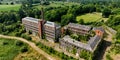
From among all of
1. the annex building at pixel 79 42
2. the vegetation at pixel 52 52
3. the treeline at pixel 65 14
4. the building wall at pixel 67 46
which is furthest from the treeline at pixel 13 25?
the annex building at pixel 79 42

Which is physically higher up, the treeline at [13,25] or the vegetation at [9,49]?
the treeline at [13,25]

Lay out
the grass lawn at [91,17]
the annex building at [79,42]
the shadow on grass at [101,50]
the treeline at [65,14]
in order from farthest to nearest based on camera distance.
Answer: the grass lawn at [91,17] < the treeline at [65,14] < the shadow on grass at [101,50] < the annex building at [79,42]

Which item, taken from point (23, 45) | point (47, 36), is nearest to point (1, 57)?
point (23, 45)

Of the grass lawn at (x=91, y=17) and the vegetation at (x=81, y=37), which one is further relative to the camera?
the grass lawn at (x=91, y=17)

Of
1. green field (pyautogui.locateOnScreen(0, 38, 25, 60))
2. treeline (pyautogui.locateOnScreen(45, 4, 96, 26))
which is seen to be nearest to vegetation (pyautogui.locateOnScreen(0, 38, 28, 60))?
green field (pyautogui.locateOnScreen(0, 38, 25, 60))

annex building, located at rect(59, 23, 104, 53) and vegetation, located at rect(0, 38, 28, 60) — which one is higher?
annex building, located at rect(59, 23, 104, 53)

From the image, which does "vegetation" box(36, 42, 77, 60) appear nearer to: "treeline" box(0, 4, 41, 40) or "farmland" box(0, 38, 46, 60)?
"farmland" box(0, 38, 46, 60)

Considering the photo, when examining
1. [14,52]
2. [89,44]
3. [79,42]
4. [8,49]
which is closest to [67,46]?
[79,42]

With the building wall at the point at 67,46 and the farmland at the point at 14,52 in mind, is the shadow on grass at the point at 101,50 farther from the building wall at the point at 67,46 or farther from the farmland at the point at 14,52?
the farmland at the point at 14,52

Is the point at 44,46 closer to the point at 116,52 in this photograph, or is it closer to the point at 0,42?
the point at 0,42
